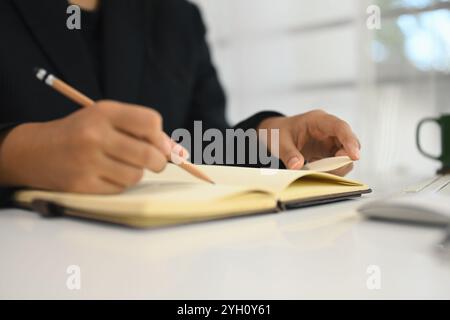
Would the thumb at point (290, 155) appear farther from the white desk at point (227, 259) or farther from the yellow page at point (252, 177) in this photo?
the white desk at point (227, 259)

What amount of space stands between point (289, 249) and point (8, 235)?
0.22 m

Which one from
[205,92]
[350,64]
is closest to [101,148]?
[205,92]

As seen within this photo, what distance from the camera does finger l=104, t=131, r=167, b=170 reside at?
37 cm

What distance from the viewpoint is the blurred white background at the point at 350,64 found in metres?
1.60

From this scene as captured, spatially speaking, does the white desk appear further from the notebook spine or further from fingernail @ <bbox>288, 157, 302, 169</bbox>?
fingernail @ <bbox>288, 157, 302, 169</bbox>

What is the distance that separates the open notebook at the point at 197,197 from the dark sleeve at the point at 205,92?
52 cm

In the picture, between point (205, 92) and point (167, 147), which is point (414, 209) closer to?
point (167, 147)

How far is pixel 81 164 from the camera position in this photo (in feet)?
1.28

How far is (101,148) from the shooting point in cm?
38

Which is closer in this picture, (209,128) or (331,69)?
(209,128)

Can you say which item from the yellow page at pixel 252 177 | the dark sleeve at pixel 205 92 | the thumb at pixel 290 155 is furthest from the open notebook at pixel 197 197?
the dark sleeve at pixel 205 92

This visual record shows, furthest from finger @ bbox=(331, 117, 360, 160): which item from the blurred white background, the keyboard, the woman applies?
the blurred white background

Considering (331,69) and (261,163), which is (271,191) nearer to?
(261,163)

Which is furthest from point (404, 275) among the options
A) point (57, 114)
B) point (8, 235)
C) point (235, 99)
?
point (235, 99)
